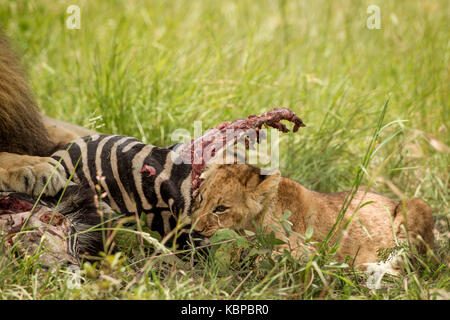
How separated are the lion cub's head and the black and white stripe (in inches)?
2.9

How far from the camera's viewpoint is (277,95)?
4.00m

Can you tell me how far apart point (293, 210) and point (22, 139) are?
124 cm

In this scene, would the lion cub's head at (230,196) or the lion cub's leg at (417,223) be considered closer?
the lion cub's head at (230,196)

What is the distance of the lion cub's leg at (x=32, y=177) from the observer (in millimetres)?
2174

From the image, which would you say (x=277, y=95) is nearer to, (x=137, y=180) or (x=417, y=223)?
(x=417, y=223)

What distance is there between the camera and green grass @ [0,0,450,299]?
84.4 inches

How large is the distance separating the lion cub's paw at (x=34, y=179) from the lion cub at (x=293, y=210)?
0.54 metres

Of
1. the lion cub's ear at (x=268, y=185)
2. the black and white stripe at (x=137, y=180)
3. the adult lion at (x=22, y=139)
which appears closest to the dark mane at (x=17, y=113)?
the adult lion at (x=22, y=139)

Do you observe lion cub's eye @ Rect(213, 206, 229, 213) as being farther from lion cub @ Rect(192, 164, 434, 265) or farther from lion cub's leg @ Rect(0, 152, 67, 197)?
lion cub's leg @ Rect(0, 152, 67, 197)

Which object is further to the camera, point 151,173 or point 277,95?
point 277,95

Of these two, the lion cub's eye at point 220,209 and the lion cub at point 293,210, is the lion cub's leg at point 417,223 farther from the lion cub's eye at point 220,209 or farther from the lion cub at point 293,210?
the lion cub's eye at point 220,209

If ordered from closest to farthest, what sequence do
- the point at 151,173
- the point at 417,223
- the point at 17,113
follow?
the point at 151,173 → the point at 17,113 → the point at 417,223

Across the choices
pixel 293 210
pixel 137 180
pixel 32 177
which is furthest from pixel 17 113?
pixel 293 210
